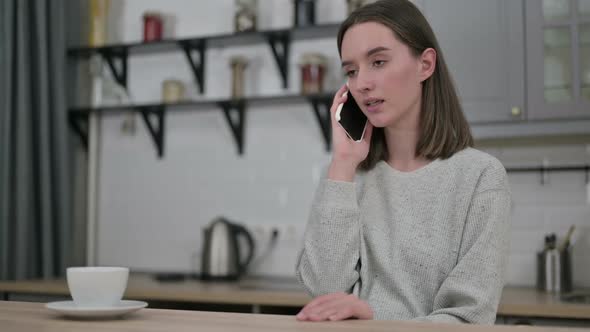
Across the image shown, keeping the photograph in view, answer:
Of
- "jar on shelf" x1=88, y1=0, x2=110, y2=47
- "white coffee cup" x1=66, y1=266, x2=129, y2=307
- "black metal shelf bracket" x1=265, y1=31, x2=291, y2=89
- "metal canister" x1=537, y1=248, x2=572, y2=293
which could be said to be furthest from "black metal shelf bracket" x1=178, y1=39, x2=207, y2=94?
"white coffee cup" x1=66, y1=266, x2=129, y2=307

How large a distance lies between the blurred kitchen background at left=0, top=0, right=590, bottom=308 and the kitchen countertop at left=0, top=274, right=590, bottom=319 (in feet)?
0.80

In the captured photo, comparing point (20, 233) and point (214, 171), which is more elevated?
point (214, 171)

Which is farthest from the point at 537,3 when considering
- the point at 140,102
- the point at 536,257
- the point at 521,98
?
the point at 140,102

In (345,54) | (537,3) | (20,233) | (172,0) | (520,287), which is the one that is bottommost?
(520,287)

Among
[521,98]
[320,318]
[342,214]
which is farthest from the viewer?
[521,98]

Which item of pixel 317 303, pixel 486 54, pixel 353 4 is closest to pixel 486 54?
pixel 486 54

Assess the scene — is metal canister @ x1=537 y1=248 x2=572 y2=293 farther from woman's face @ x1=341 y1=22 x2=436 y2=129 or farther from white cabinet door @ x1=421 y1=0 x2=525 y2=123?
woman's face @ x1=341 y1=22 x2=436 y2=129

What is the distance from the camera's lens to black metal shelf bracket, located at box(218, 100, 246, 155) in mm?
3031

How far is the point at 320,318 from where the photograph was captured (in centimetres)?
96

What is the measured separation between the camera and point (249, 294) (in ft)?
7.71

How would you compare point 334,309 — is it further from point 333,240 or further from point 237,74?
point 237,74

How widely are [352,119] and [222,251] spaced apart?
5.29 ft

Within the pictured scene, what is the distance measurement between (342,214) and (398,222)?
119mm

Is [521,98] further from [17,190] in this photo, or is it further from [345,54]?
[17,190]
